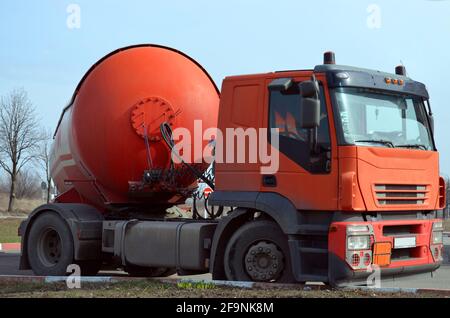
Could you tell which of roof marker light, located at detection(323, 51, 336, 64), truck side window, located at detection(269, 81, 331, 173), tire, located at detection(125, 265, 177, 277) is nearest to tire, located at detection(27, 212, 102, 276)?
tire, located at detection(125, 265, 177, 277)

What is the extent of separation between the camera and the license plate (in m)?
7.97

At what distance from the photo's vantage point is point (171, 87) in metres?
10.3

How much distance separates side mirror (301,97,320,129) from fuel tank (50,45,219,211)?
2.90m

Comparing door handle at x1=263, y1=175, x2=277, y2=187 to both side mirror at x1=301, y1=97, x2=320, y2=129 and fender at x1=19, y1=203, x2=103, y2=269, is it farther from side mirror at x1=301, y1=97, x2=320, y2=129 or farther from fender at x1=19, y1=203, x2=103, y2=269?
fender at x1=19, y1=203, x2=103, y2=269

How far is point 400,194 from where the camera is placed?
8086mm

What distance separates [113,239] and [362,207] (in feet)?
13.8

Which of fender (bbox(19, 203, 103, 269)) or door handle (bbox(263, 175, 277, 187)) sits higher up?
door handle (bbox(263, 175, 277, 187))

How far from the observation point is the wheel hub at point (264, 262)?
8.09 metres

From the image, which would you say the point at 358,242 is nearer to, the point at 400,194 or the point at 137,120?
the point at 400,194

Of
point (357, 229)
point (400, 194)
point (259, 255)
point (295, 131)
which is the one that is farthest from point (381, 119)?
point (259, 255)

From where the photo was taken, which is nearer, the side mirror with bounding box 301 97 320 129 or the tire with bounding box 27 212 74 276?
the side mirror with bounding box 301 97 320 129

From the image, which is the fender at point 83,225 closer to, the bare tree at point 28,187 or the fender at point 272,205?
the fender at point 272,205

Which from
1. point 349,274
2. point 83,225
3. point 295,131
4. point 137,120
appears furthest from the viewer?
point 83,225

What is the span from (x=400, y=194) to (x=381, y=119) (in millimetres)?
957
